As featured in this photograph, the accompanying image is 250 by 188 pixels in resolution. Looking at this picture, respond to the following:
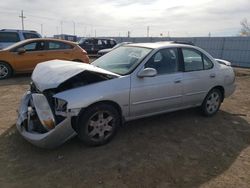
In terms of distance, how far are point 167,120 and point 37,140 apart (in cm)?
271

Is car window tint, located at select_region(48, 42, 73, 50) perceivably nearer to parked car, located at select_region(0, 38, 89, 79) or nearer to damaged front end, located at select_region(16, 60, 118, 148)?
parked car, located at select_region(0, 38, 89, 79)

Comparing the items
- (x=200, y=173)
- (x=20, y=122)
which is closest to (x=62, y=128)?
(x=20, y=122)

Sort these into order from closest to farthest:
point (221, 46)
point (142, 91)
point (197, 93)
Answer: point (142, 91), point (197, 93), point (221, 46)

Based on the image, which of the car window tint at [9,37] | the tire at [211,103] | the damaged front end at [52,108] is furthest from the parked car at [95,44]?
the damaged front end at [52,108]

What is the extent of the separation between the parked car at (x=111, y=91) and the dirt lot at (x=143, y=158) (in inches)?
10.8

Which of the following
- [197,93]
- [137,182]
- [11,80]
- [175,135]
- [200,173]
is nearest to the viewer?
[137,182]

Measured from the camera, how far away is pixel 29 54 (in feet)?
31.5

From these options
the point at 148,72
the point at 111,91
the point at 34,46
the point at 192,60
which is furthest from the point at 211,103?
the point at 34,46

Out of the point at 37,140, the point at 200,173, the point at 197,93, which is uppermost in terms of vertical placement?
the point at 197,93

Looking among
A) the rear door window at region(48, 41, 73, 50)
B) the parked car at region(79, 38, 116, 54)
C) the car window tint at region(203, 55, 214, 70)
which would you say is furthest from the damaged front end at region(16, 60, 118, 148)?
the parked car at region(79, 38, 116, 54)

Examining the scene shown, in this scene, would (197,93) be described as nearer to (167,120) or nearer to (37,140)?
(167,120)

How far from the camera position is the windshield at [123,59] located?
445 centimetres

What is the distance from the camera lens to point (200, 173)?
11.3 feet

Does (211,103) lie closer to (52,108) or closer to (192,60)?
(192,60)
